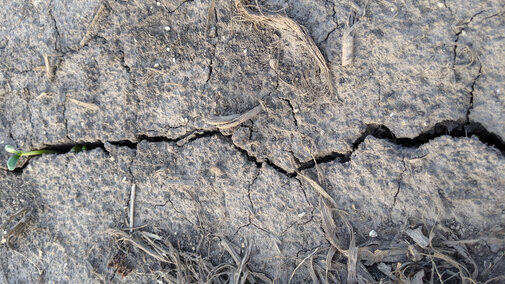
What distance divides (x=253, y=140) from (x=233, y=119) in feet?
0.52

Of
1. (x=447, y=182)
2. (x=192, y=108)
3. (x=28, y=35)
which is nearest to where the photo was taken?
(x=447, y=182)

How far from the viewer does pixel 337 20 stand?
2254 mm

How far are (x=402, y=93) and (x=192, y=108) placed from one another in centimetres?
112

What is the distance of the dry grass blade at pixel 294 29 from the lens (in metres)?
2.24

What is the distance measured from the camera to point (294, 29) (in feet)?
7.40

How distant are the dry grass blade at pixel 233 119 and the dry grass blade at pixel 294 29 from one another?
1.27 ft

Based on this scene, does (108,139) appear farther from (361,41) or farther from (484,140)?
(484,140)

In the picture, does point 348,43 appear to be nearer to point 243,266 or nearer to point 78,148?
point 243,266

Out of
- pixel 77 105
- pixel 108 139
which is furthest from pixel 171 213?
pixel 77 105

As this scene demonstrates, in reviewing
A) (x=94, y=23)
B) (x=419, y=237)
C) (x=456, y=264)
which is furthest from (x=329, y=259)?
(x=94, y=23)

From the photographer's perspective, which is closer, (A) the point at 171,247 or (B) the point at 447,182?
(B) the point at 447,182

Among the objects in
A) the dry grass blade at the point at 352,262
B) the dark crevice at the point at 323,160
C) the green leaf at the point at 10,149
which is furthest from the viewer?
the green leaf at the point at 10,149

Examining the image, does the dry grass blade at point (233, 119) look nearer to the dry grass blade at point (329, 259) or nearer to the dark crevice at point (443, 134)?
the dark crevice at point (443, 134)

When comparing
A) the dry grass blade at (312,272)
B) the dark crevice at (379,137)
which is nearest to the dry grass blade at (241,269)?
the dry grass blade at (312,272)
